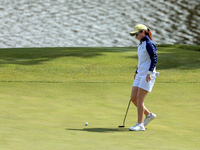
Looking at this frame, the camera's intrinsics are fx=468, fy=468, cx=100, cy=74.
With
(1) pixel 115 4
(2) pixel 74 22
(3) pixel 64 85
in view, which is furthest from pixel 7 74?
(1) pixel 115 4

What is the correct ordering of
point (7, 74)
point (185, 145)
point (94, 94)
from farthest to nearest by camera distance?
point (7, 74) < point (94, 94) < point (185, 145)

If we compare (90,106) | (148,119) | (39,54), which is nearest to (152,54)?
(148,119)

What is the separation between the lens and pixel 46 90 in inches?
391

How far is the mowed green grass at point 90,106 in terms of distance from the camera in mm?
5453

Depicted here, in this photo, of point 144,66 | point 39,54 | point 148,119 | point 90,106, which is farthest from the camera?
point 39,54

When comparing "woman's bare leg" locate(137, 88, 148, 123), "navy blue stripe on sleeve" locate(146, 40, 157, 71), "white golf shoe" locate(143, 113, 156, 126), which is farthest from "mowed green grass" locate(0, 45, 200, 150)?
"navy blue stripe on sleeve" locate(146, 40, 157, 71)

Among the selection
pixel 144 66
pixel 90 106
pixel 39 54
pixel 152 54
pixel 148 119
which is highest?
pixel 152 54

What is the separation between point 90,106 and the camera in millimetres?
8062

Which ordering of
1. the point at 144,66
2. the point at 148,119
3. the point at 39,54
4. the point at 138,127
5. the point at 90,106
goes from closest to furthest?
the point at 138,127
the point at 144,66
the point at 148,119
the point at 90,106
the point at 39,54

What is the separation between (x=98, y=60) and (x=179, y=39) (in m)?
12.3

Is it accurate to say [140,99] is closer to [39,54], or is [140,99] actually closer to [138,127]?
[138,127]

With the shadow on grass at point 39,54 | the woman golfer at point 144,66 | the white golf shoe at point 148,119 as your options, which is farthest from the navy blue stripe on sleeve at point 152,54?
the shadow on grass at point 39,54

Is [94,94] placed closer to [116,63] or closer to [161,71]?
[161,71]

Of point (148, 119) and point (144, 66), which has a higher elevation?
point (144, 66)
